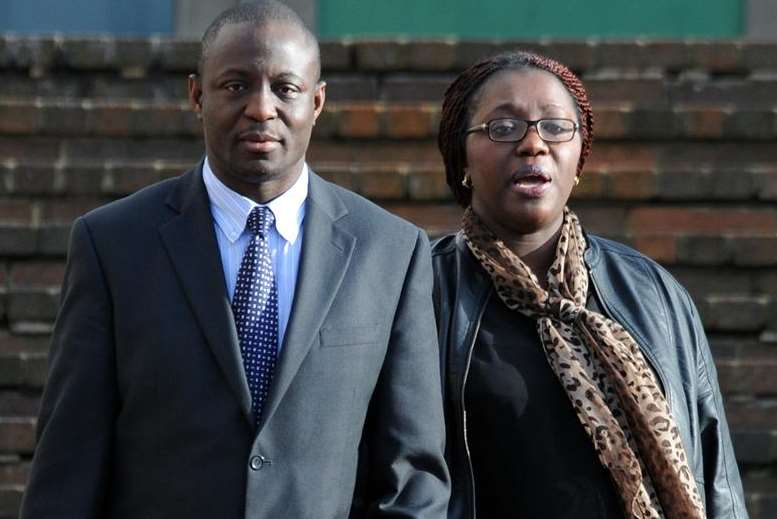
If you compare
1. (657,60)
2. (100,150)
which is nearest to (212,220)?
(100,150)

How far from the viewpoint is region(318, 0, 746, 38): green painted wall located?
8.60 metres

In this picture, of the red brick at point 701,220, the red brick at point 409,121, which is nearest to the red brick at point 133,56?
the red brick at point 409,121

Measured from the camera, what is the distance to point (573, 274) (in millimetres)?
3975

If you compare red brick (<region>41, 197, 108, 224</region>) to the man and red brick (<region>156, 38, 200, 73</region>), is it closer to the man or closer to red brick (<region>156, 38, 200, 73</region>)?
red brick (<region>156, 38, 200, 73</region>)

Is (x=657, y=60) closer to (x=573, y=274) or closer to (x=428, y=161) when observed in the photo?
(x=428, y=161)

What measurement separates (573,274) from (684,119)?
2544 mm

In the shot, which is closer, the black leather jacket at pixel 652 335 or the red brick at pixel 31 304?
the black leather jacket at pixel 652 335

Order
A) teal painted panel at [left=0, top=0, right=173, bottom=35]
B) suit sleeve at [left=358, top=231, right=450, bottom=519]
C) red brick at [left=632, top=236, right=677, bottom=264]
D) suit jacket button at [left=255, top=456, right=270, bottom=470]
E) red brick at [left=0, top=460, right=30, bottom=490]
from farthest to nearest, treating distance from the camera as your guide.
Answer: teal painted panel at [left=0, top=0, right=173, bottom=35] < red brick at [left=632, top=236, right=677, bottom=264] < red brick at [left=0, top=460, right=30, bottom=490] < suit sleeve at [left=358, top=231, right=450, bottom=519] < suit jacket button at [left=255, top=456, right=270, bottom=470]

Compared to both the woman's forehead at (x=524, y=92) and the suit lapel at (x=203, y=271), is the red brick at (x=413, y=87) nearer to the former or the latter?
the woman's forehead at (x=524, y=92)

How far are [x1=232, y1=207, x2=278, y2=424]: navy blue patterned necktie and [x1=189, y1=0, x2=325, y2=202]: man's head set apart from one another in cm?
10

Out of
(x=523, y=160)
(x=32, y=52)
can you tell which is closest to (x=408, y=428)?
(x=523, y=160)

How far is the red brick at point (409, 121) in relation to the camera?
6355 millimetres

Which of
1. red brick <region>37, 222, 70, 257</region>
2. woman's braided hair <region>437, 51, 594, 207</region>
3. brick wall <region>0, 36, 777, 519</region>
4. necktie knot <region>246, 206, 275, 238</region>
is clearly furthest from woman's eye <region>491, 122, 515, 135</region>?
red brick <region>37, 222, 70, 257</region>

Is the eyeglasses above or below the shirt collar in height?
above
